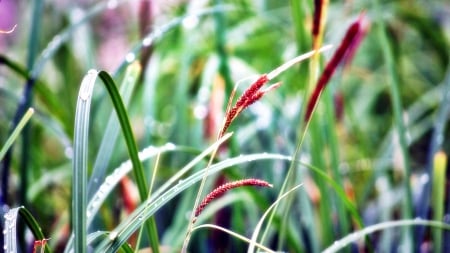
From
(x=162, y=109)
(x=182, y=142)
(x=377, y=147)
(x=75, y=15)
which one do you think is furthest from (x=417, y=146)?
(x=75, y=15)

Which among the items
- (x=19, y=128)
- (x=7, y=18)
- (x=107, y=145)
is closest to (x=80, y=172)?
(x=19, y=128)

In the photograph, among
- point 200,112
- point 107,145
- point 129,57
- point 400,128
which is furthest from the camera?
point 200,112

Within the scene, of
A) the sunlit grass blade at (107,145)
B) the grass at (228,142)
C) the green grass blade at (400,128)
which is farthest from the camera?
the green grass blade at (400,128)

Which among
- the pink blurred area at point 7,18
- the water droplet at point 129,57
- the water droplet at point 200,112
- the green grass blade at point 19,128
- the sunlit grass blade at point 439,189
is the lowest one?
the sunlit grass blade at point 439,189

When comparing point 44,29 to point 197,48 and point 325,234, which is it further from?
point 325,234

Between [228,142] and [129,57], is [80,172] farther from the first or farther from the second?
[228,142]

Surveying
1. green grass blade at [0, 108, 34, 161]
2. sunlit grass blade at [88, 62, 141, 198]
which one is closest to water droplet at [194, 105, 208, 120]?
sunlit grass blade at [88, 62, 141, 198]

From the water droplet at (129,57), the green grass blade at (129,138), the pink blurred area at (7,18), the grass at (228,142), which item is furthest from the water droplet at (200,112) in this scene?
the pink blurred area at (7,18)

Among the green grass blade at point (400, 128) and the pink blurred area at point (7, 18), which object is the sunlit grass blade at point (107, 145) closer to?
the green grass blade at point (400, 128)
